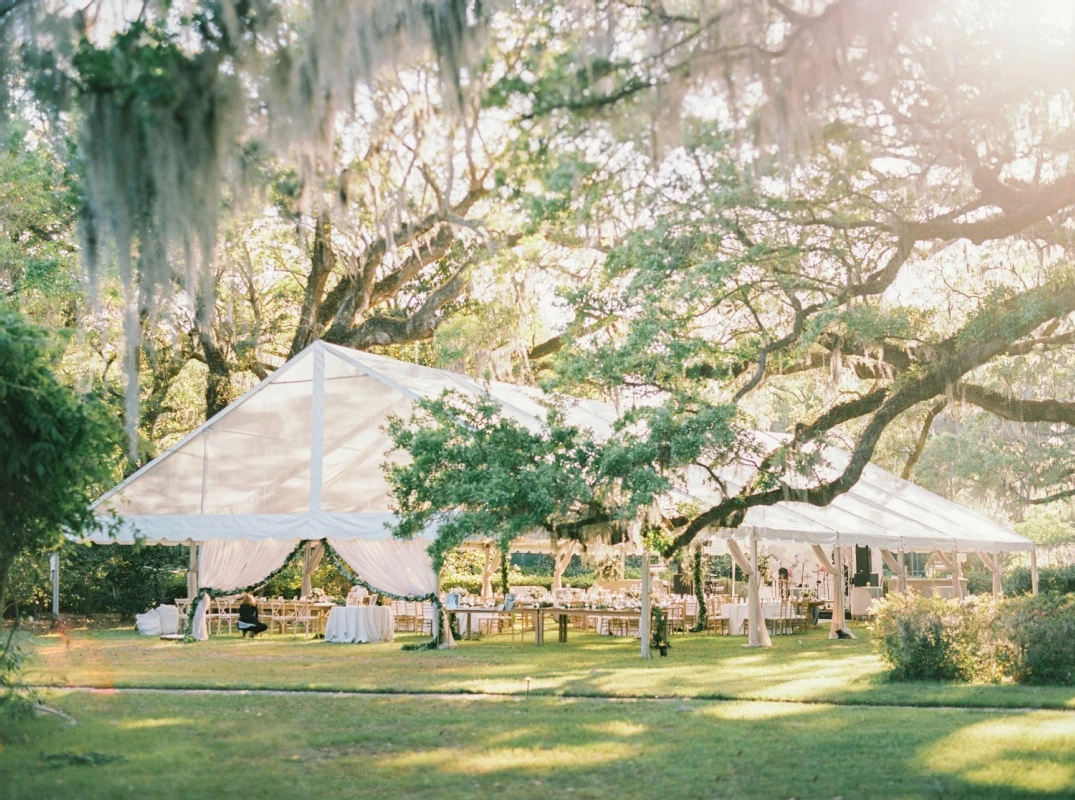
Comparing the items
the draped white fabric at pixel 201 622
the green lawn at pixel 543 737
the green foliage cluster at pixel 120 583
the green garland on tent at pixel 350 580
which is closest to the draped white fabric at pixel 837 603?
the green lawn at pixel 543 737

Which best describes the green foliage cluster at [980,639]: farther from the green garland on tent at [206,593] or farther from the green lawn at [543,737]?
the green garland on tent at [206,593]

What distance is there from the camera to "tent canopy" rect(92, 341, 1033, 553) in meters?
18.2

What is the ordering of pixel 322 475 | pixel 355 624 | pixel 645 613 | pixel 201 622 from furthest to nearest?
pixel 201 622
pixel 355 624
pixel 322 475
pixel 645 613

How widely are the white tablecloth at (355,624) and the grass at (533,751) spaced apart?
8310 millimetres

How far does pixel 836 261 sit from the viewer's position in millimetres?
11914

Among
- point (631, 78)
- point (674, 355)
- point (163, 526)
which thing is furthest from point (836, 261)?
point (163, 526)

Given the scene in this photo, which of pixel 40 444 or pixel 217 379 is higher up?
pixel 217 379

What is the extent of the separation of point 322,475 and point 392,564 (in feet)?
6.32

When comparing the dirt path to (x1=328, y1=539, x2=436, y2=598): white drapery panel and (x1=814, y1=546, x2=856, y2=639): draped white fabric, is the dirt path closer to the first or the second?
(x1=328, y1=539, x2=436, y2=598): white drapery panel

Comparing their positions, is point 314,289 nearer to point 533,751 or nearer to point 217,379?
point 217,379

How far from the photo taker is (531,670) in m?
13.8

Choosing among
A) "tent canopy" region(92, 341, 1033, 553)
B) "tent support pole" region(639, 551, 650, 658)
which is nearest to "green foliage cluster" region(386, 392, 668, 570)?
"tent support pole" region(639, 551, 650, 658)

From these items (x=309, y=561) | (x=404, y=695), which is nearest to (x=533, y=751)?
(x=404, y=695)

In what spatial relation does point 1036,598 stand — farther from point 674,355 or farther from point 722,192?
point 722,192
